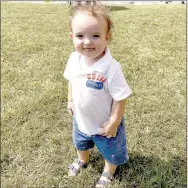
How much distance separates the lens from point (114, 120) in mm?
2191

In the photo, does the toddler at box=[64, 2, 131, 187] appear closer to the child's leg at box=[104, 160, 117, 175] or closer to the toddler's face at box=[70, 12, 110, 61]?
Result: the toddler's face at box=[70, 12, 110, 61]

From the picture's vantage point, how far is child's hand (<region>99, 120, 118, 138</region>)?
2228 mm

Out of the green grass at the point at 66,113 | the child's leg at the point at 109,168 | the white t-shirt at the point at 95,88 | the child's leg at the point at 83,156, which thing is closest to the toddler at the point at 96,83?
the white t-shirt at the point at 95,88

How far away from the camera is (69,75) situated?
2.28 metres

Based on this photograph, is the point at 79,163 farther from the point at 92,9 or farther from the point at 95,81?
the point at 92,9

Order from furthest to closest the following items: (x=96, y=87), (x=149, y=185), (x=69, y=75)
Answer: (x=149, y=185) < (x=69, y=75) < (x=96, y=87)

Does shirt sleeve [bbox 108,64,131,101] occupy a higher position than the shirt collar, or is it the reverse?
the shirt collar

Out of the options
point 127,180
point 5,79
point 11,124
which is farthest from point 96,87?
point 5,79

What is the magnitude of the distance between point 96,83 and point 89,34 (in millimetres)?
328

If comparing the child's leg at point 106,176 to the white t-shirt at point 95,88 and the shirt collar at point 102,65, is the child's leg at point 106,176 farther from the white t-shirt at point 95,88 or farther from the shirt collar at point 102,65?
the shirt collar at point 102,65

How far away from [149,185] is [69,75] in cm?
124

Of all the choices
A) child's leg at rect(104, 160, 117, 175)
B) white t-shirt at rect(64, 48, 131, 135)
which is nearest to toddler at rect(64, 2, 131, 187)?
white t-shirt at rect(64, 48, 131, 135)

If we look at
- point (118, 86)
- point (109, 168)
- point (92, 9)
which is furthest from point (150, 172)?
point (92, 9)

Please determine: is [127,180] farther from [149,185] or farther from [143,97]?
[143,97]
